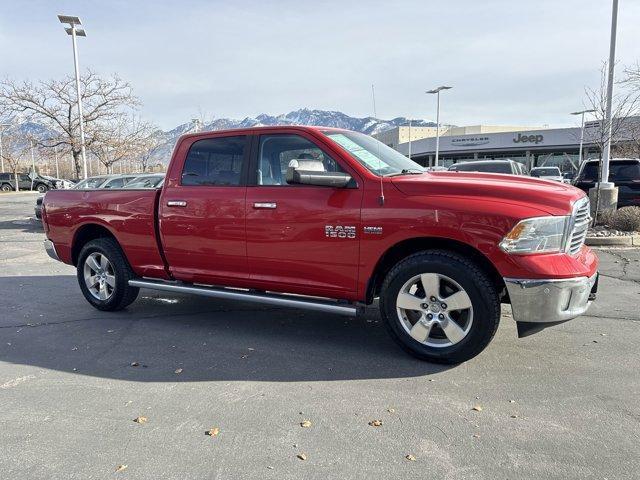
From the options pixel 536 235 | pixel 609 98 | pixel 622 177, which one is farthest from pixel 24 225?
pixel 622 177

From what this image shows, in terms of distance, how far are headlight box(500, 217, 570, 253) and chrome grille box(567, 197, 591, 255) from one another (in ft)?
0.42

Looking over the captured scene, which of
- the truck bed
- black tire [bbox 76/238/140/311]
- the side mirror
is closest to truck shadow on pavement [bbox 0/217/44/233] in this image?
the truck bed

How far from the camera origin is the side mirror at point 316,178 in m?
4.06

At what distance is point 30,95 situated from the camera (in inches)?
867

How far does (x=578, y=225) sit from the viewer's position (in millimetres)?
3816

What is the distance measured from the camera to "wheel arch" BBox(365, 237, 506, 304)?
3.88 meters

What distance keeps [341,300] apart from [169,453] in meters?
1.99

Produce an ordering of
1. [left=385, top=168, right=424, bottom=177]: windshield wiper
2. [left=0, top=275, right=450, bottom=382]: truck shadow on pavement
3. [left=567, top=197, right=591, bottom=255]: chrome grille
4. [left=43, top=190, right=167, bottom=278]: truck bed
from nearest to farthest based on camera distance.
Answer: [left=567, top=197, right=591, bottom=255]: chrome grille, [left=0, top=275, right=450, bottom=382]: truck shadow on pavement, [left=385, top=168, right=424, bottom=177]: windshield wiper, [left=43, top=190, right=167, bottom=278]: truck bed

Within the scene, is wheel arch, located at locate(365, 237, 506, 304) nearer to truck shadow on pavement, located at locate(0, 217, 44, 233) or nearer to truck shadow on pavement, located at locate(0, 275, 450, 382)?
truck shadow on pavement, located at locate(0, 275, 450, 382)

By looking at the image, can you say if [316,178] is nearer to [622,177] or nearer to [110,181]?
[110,181]

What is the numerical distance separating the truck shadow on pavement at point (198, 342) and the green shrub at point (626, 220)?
773cm

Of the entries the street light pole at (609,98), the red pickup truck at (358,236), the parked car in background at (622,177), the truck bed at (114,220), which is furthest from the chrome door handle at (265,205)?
the parked car in background at (622,177)

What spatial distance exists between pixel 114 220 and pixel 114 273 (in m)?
0.62

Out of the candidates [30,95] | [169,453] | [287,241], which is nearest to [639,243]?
[287,241]
